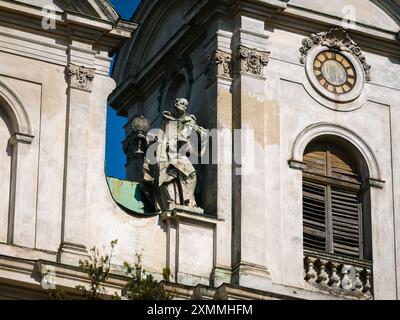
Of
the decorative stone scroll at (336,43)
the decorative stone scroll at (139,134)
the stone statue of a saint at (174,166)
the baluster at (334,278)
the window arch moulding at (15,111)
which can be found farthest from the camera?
the decorative stone scroll at (336,43)

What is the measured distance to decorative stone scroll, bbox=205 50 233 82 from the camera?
Result: 35812mm

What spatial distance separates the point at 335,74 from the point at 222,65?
1.94m

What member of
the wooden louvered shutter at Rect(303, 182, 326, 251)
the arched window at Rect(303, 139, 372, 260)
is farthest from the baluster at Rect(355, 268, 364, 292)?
the wooden louvered shutter at Rect(303, 182, 326, 251)

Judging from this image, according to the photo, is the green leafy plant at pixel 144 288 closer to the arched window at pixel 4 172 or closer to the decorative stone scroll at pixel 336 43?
the arched window at pixel 4 172

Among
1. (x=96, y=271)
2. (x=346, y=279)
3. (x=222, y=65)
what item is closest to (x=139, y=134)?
(x=222, y=65)

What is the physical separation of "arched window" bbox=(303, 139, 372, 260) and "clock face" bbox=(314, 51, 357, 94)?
0.85 m

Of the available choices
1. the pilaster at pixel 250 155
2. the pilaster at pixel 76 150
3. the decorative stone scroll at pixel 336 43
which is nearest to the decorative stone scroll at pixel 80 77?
the pilaster at pixel 76 150

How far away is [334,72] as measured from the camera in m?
36.8

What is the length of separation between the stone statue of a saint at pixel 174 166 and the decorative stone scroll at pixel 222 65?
2.19ft

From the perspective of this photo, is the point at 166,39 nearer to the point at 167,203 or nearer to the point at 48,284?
the point at 167,203

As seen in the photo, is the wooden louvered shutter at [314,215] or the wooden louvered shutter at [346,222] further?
the wooden louvered shutter at [346,222]

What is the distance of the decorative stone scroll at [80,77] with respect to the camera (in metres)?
34.9

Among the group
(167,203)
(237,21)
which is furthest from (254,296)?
(237,21)

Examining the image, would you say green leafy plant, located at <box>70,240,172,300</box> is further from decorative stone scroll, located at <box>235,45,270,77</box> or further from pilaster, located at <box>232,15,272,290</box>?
decorative stone scroll, located at <box>235,45,270,77</box>
